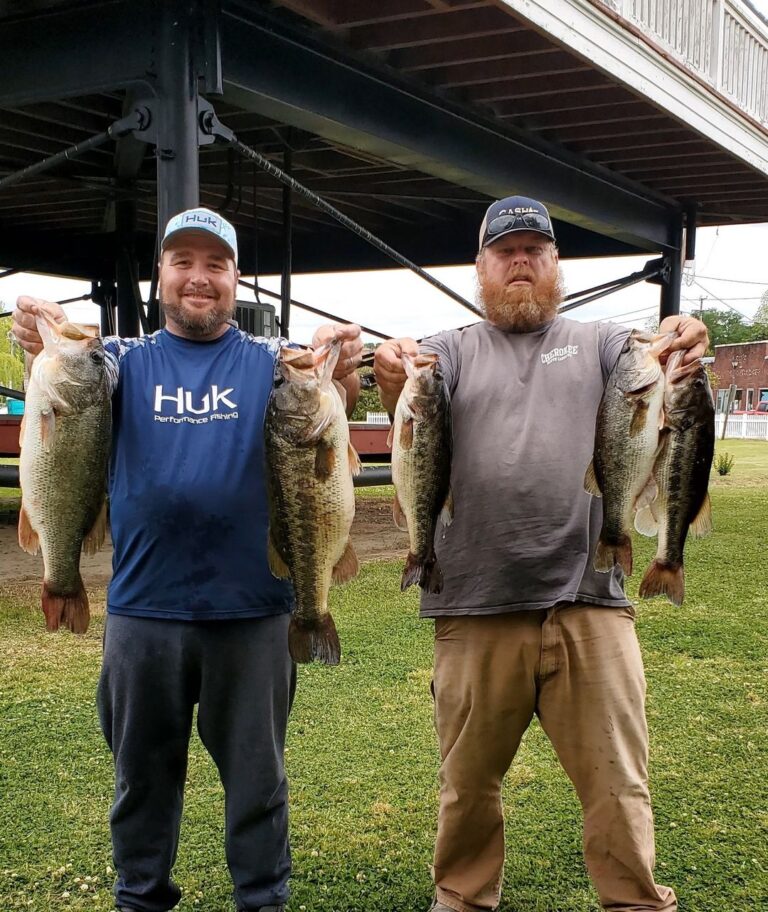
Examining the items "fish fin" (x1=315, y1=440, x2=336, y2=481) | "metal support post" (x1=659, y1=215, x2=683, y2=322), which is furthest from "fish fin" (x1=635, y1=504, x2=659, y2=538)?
"metal support post" (x1=659, y1=215, x2=683, y2=322)

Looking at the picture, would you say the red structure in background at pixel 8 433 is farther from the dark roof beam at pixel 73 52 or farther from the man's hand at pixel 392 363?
the man's hand at pixel 392 363

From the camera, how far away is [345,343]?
287 cm

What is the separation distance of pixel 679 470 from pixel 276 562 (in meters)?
1.31

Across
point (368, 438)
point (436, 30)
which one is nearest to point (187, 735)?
point (436, 30)

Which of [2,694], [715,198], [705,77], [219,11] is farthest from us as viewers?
[715,198]

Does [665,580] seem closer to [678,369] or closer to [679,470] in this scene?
[679,470]

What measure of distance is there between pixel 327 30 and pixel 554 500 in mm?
3922

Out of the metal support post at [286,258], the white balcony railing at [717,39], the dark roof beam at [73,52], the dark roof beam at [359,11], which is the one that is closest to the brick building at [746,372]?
the white balcony railing at [717,39]

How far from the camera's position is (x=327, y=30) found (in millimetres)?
5699

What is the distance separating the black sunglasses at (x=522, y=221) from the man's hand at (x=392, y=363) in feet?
1.66

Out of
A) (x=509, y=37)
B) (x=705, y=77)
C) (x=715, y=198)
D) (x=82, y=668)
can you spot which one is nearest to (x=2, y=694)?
(x=82, y=668)

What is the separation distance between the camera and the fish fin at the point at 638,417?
2.83m

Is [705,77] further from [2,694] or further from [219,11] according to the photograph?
[2,694]

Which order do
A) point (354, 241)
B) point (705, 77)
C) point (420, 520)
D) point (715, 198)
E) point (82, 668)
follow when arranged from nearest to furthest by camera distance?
point (420, 520), point (82, 668), point (705, 77), point (715, 198), point (354, 241)
